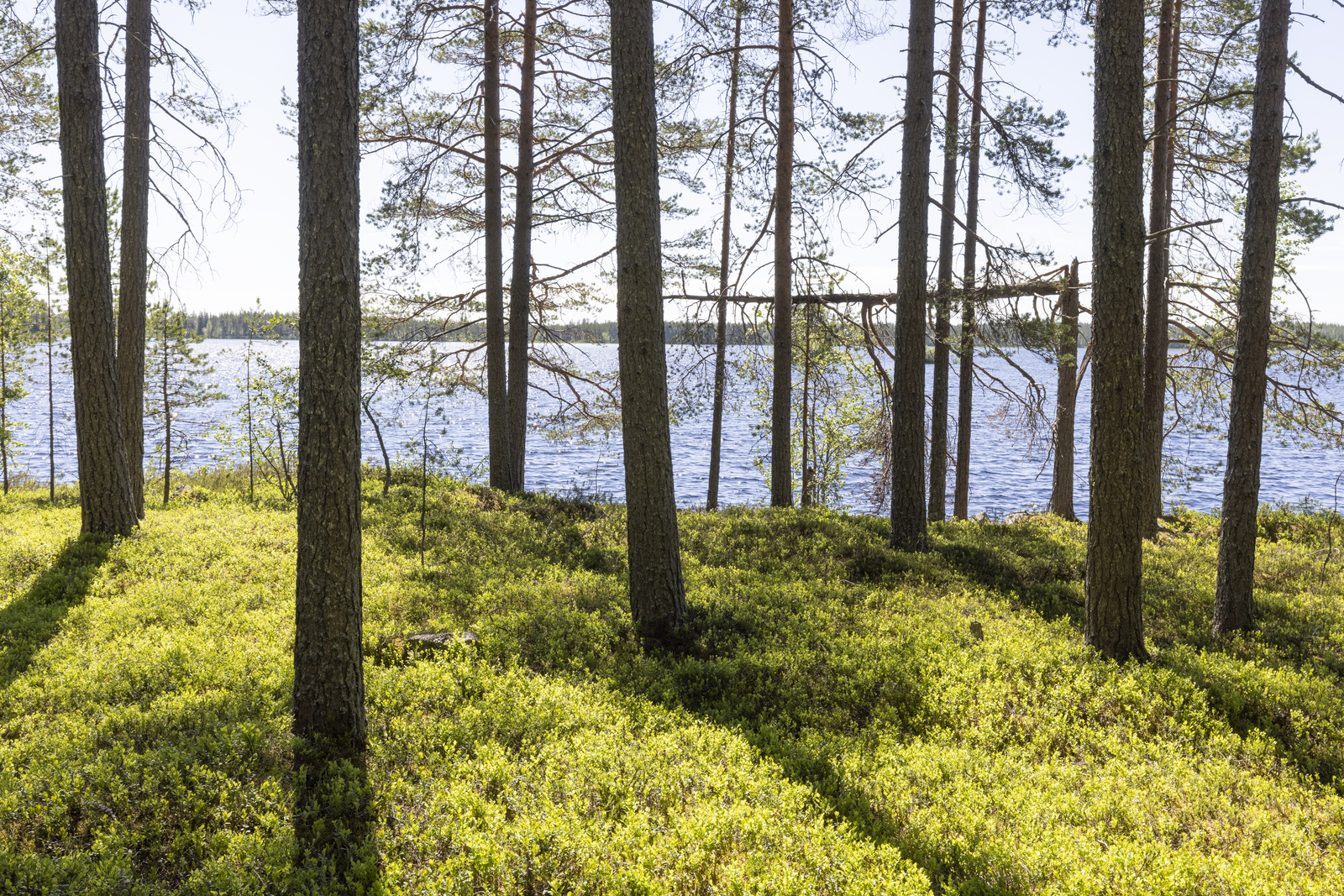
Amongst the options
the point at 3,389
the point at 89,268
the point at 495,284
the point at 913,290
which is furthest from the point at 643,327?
the point at 3,389

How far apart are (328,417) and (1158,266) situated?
1235 cm

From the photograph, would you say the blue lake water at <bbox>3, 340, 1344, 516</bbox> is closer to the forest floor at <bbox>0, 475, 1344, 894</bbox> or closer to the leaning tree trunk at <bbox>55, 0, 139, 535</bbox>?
the leaning tree trunk at <bbox>55, 0, 139, 535</bbox>

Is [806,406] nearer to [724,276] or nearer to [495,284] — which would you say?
[724,276]

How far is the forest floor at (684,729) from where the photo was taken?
11.9 ft

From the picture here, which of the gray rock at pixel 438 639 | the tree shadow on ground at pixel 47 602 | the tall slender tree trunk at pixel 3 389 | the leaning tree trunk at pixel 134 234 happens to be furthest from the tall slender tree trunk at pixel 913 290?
the tall slender tree trunk at pixel 3 389

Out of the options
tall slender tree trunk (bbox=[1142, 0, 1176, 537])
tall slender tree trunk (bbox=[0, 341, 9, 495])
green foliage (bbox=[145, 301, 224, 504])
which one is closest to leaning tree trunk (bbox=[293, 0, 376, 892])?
tall slender tree trunk (bbox=[1142, 0, 1176, 537])

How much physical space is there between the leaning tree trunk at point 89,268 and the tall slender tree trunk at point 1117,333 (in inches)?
411

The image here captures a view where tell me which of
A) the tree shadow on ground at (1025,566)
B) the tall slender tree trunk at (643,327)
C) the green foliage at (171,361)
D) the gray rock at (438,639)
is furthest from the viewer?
the green foliage at (171,361)

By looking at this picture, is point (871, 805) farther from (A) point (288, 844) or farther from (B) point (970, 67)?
(B) point (970, 67)

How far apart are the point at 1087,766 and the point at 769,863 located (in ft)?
8.65

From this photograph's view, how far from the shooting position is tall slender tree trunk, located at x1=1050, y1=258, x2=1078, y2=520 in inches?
443

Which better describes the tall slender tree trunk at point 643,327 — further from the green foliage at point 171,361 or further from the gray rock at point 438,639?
the green foliage at point 171,361

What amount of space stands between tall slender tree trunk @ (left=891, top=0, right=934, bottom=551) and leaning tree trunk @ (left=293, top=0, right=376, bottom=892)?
6.81 meters

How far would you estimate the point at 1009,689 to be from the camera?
5.75 metres
